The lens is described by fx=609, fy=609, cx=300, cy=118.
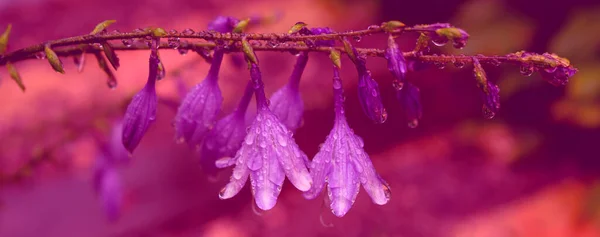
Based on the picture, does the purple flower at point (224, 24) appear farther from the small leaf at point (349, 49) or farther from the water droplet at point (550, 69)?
the water droplet at point (550, 69)

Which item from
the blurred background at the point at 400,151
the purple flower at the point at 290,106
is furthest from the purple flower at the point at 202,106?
the blurred background at the point at 400,151

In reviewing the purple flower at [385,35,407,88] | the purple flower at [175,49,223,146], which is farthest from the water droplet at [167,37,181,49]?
the purple flower at [385,35,407,88]

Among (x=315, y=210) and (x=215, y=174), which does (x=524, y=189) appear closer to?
(x=315, y=210)

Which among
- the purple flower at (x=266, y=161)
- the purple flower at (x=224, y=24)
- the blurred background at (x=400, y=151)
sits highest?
the blurred background at (x=400, y=151)

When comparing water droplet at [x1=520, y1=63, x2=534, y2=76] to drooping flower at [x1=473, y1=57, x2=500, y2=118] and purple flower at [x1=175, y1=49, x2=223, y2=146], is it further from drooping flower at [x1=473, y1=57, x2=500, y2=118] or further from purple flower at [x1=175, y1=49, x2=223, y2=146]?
purple flower at [x1=175, y1=49, x2=223, y2=146]

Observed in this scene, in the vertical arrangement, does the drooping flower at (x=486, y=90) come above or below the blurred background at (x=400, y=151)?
below

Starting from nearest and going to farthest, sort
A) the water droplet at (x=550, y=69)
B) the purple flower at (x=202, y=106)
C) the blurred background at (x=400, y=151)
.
Answer: the water droplet at (x=550, y=69) → the purple flower at (x=202, y=106) → the blurred background at (x=400, y=151)

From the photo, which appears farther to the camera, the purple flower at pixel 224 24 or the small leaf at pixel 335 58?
the purple flower at pixel 224 24

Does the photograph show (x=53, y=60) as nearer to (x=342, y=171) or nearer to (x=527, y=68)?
(x=342, y=171)
